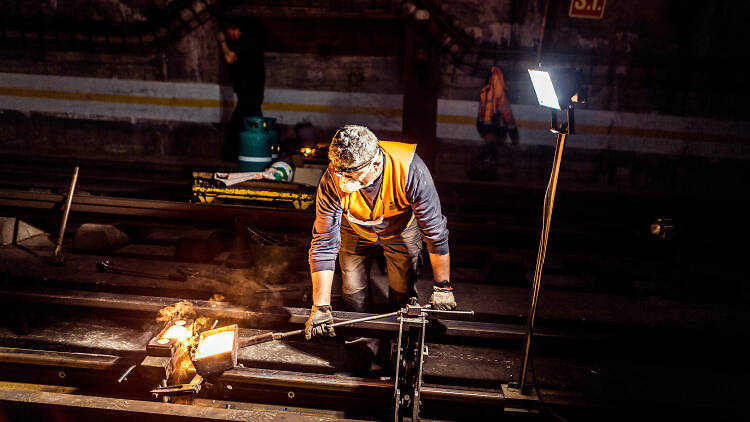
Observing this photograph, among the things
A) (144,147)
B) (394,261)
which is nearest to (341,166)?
(394,261)

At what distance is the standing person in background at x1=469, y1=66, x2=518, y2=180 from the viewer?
344 inches

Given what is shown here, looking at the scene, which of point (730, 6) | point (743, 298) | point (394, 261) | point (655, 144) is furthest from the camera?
point (655, 144)

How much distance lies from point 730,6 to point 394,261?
10372mm

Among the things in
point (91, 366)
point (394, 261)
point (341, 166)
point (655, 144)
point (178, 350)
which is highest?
point (655, 144)

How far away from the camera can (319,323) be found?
2.89 metres

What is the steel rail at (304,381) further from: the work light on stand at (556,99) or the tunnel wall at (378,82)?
the tunnel wall at (378,82)

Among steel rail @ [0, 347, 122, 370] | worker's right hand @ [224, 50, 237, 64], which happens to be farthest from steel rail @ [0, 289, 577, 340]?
worker's right hand @ [224, 50, 237, 64]

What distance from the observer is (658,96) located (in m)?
9.59

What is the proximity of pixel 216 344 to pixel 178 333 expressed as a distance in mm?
290

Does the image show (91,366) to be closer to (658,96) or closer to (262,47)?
(262,47)

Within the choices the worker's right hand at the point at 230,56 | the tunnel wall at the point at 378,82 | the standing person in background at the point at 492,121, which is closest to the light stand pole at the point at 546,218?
the standing person in background at the point at 492,121

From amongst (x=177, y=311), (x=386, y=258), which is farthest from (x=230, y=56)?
(x=386, y=258)

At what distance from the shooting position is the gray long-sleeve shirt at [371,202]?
288 centimetres

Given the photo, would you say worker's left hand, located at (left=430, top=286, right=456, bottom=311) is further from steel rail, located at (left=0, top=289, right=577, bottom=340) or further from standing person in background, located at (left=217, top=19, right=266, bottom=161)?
standing person in background, located at (left=217, top=19, right=266, bottom=161)
